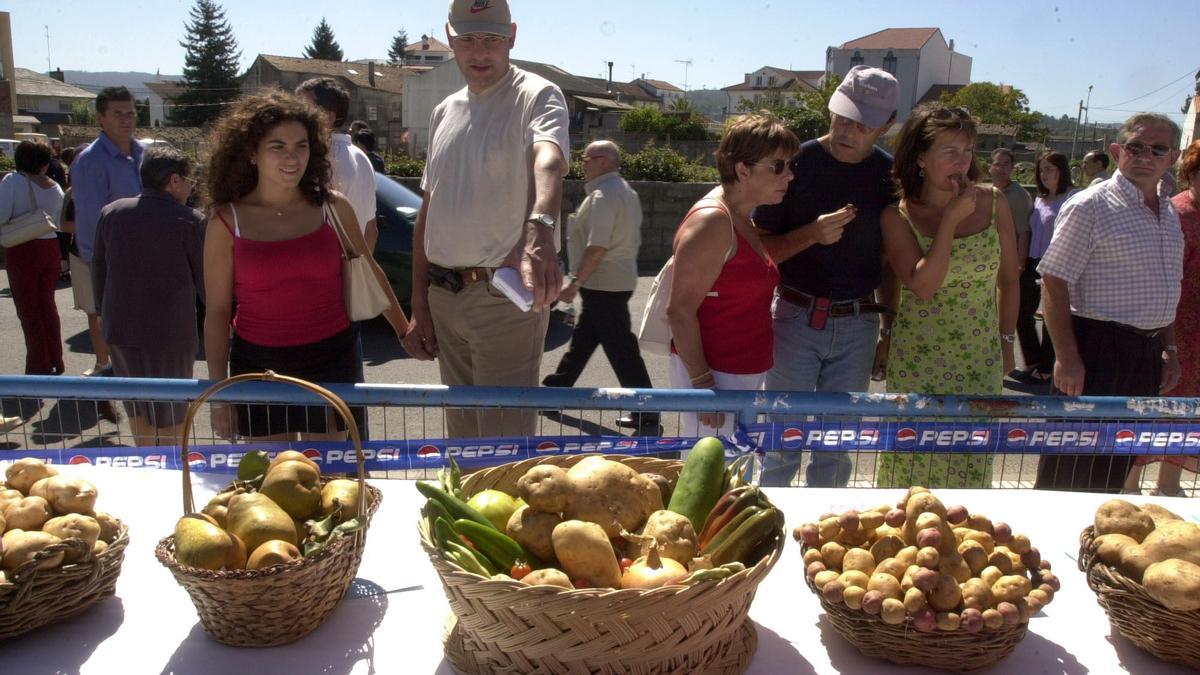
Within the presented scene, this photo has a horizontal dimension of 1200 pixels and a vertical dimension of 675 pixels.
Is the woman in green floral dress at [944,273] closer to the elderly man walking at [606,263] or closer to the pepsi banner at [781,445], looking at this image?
the pepsi banner at [781,445]

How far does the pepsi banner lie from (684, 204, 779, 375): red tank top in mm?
470

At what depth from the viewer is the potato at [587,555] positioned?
1702 millimetres

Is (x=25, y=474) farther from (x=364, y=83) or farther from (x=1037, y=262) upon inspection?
(x=364, y=83)

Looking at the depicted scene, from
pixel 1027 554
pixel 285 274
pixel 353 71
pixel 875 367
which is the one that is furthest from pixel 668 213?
pixel 353 71

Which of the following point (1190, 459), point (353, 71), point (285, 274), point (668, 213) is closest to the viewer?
point (285, 274)

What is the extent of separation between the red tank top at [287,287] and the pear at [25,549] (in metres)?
1.58

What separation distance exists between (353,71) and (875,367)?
7589 cm

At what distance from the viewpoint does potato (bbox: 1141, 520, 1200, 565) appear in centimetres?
183

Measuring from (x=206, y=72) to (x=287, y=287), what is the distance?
79.9m

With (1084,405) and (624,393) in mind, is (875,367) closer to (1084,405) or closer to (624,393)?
(1084,405)

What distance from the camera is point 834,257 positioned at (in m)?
3.74

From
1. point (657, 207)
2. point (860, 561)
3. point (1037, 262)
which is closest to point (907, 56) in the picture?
point (657, 207)

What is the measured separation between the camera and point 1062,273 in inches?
155

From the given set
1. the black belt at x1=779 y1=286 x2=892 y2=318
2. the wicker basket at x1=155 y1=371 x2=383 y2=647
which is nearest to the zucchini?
the wicker basket at x1=155 y1=371 x2=383 y2=647
